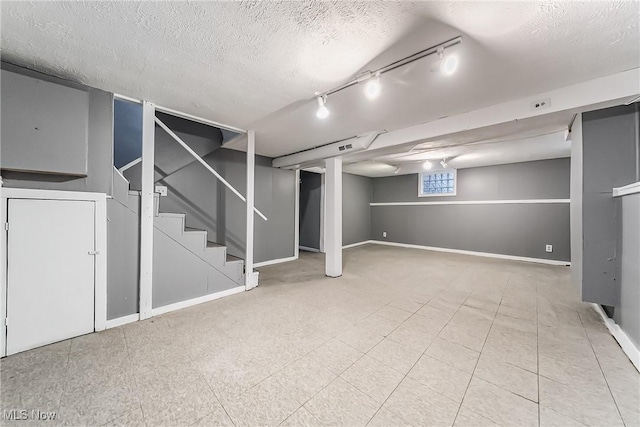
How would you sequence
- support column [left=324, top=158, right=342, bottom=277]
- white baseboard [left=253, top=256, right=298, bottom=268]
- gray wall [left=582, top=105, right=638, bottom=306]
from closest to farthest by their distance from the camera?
gray wall [left=582, top=105, right=638, bottom=306] < support column [left=324, top=158, right=342, bottom=277] < white baseboard [left=253, top=256, right=298, bottom=268]

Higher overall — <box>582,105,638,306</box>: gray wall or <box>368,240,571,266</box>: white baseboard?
<box>582,105,638,306</box>: gray wall

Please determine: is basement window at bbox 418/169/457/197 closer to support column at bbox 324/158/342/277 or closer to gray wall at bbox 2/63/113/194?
support column at bbox 324/158/342/277

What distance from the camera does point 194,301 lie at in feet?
9.78

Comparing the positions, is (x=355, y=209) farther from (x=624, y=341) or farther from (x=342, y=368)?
(x=342, y=368)

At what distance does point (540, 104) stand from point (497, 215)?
14.0 ft

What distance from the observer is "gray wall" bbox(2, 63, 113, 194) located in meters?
1.90

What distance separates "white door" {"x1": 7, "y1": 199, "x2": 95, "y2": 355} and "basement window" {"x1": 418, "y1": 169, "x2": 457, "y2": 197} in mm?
7147

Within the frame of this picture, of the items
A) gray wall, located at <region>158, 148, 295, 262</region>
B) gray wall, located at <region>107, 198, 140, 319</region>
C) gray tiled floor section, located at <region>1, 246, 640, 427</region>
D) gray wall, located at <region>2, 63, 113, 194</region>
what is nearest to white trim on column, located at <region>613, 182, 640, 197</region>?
gray tiled floor section, located at <region>1, 246, 640, 427</region>

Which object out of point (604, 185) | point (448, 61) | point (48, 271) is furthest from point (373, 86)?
point (48, 271)

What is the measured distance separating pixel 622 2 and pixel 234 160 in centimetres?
468

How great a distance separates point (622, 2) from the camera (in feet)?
4.22

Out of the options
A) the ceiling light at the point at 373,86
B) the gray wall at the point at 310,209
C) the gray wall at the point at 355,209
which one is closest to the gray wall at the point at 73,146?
the ceiling light at the point at 373,86

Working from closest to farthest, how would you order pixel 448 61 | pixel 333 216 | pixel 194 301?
pixel 448 61
pixel 194 301
pixel 333 216

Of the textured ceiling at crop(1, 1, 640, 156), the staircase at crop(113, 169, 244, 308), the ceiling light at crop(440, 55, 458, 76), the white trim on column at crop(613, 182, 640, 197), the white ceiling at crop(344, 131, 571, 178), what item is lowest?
the staircase at crop(113, 169, 244, 308)
